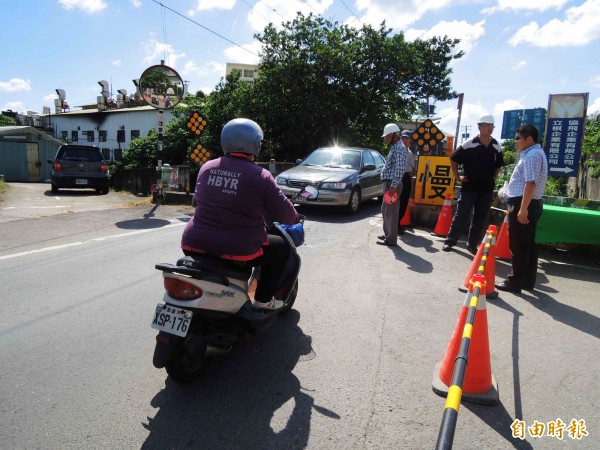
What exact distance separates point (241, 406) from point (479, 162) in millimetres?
5325

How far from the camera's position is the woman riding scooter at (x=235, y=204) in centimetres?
299

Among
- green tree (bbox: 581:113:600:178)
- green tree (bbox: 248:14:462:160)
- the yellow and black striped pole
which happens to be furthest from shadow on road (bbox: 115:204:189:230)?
green tree (bbox: 248:14:462:160)

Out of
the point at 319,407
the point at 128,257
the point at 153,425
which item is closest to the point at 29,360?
the point at 153,425

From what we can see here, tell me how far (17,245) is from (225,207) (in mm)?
5442

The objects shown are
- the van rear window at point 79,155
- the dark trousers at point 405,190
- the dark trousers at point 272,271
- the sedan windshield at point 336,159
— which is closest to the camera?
the dark trousers at point 272,271

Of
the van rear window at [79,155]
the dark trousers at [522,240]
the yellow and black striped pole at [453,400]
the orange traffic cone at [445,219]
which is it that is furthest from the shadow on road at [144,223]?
the yellow and black striped pole at [453,400]

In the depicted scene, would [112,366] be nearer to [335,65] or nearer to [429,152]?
[429,152]

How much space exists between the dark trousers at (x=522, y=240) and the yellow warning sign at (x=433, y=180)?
12.9 ft

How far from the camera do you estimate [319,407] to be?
267 centimetres

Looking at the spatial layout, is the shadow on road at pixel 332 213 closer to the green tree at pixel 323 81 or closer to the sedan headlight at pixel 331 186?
the sedan headlight at pixel 331 186

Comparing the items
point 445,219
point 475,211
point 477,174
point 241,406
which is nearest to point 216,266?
point 241,406

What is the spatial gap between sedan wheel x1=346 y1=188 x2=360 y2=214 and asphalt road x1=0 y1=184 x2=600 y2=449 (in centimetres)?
417

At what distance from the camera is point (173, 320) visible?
2.72 meters

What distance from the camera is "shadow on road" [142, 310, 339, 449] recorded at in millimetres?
2357
